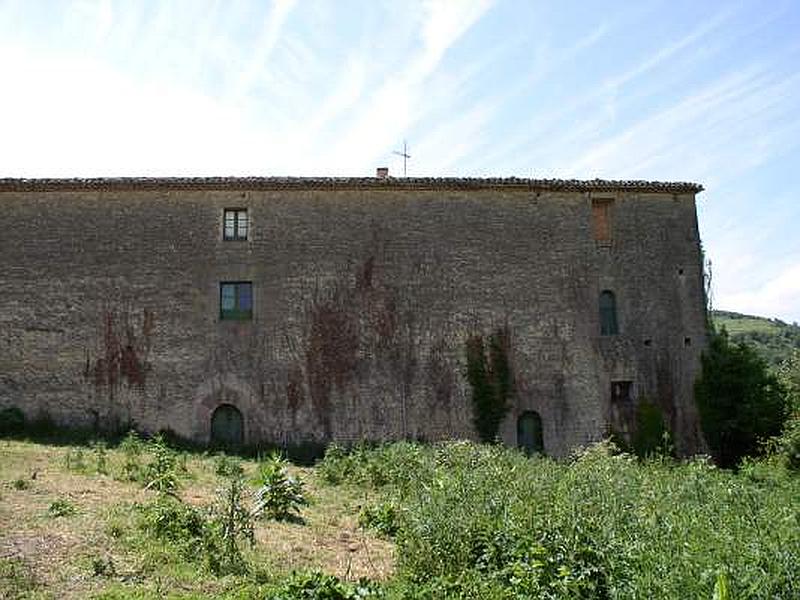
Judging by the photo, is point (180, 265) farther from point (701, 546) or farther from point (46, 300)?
point (701, 546)

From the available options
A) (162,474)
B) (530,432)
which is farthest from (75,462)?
(530,432)

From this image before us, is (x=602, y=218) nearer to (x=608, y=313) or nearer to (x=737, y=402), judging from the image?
(x=608, y=313)

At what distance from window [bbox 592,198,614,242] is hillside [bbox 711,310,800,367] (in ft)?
186

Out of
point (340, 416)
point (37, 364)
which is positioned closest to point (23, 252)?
point (37, 364)

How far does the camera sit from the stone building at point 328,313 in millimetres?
22203

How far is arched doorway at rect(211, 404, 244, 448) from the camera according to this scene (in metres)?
22.1

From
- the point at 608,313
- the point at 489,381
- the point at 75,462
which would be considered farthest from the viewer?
the point at 608,313

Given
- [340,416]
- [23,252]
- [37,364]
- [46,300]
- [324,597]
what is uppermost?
[23,252]

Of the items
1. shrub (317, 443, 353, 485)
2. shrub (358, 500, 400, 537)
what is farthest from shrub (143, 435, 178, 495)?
shrub (358, 500, 400, 537)

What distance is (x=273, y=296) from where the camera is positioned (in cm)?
2275

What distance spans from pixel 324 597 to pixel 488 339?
15.8 meters

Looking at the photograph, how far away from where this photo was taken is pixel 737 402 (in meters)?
23.1

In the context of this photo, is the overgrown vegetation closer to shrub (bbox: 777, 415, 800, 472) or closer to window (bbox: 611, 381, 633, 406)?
shrub (bbox: 777, 415, 800, 472)

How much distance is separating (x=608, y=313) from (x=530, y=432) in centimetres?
484
